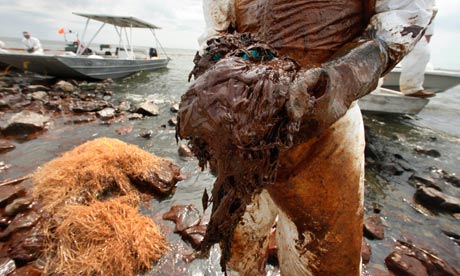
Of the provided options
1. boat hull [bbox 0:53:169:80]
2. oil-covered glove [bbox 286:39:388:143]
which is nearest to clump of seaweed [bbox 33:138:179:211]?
oil-covered glove [bbox 286:39:388:143]

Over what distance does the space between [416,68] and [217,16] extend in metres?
9.04

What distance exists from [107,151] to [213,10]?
4.05m

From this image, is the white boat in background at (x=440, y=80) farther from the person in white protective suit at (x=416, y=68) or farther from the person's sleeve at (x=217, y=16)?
the person's sleeve at (x=217, y=16)

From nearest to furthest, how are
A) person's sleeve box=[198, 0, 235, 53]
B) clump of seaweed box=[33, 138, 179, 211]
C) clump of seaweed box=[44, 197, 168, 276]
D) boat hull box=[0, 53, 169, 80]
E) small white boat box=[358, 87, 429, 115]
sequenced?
person's sleeve box=[198, 0, 235, 53] → clump of seaweed box=[44, 197, 168, 276] → clump of seaweed box=[33, 138, 179, 211] → small white boat box=[358, 87, 429, 115] → boat hull box=[0, 53, 169, 80]

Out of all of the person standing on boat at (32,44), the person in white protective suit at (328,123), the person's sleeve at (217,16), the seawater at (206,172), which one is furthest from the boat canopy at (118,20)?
the person in white protective suit at (328,123)

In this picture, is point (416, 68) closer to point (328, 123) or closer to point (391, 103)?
point (391, 103)

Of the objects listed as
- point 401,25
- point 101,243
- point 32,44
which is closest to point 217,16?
point 401,25

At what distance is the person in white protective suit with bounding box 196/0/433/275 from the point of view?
139 centimetres

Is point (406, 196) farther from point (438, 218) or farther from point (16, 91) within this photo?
point (16, 91)

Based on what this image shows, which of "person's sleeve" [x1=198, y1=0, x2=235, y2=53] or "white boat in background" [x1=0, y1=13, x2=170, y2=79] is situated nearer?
"person's sleeve" [x1=198, y1=0, x2=235, y2=53]

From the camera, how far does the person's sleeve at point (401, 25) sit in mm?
1389

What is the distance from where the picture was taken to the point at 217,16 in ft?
7.32

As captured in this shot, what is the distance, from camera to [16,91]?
1251cm

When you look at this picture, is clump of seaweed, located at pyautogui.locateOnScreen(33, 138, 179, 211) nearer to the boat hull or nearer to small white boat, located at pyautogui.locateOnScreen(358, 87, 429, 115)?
small white boat, located at pyautogui.locateOnScreen(358, 87, 429, 115)
